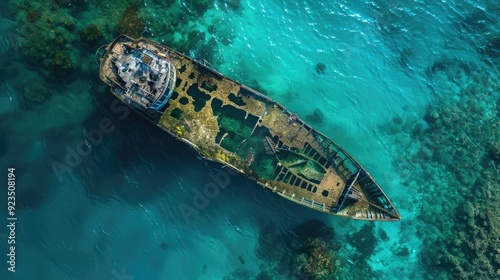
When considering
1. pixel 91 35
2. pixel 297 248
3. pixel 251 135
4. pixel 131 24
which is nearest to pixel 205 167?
pixel 251 135

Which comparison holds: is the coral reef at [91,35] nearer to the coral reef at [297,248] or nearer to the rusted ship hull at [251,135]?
the rusted ship hull at [251,135]

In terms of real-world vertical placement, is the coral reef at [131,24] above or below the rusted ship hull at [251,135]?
above

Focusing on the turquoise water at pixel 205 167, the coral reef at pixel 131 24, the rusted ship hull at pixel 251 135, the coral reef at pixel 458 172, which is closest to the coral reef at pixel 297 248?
the turquoise water at pixel 205 167

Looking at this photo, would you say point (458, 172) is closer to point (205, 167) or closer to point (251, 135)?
point (251, 135)

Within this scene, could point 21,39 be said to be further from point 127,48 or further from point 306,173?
point 306,173

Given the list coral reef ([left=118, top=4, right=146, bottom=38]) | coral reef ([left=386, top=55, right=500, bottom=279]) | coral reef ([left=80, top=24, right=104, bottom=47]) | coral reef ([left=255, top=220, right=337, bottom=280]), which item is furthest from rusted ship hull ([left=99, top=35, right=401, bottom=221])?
coral reef ([left=386, top=55, right=500, bottom=279])

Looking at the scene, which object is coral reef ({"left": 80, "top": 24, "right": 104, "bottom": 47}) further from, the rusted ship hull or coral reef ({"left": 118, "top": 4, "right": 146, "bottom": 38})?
the rusted ship hull

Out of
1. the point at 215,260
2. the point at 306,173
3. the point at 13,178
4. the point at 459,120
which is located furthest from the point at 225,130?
the point at 459,120
